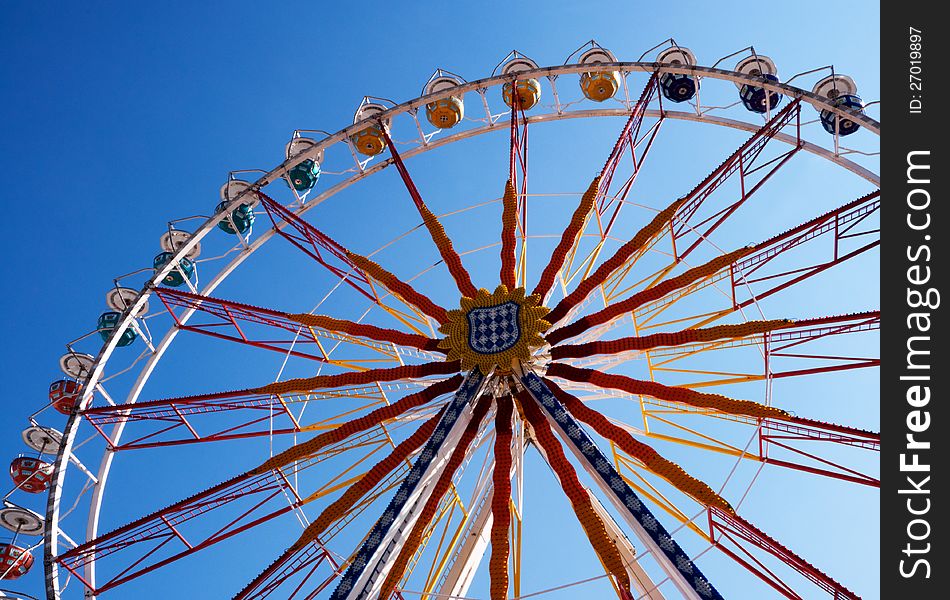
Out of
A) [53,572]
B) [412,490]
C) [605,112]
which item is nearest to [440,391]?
[412,490]

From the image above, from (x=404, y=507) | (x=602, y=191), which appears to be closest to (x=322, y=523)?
(x=404, y=507)

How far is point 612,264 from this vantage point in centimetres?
1941

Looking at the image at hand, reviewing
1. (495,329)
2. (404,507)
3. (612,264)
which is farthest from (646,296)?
(404,507)

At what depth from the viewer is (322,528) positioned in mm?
17156

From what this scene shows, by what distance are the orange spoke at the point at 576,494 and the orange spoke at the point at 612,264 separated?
2.07 m

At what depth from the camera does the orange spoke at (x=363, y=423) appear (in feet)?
60.5

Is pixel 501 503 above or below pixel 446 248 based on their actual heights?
below

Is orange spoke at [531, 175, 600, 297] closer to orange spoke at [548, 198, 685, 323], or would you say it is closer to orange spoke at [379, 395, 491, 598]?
orange spoke at [548, 198, 685, 323]

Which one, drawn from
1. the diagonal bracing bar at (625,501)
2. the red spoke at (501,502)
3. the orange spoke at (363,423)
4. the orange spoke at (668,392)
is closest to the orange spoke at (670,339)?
the orange spoke at (668,392)

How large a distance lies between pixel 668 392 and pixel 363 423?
19.6ft

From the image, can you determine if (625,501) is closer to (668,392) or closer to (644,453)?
(644,453)

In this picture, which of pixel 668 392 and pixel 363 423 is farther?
pixel 363 423

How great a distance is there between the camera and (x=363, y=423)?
18625 mm
